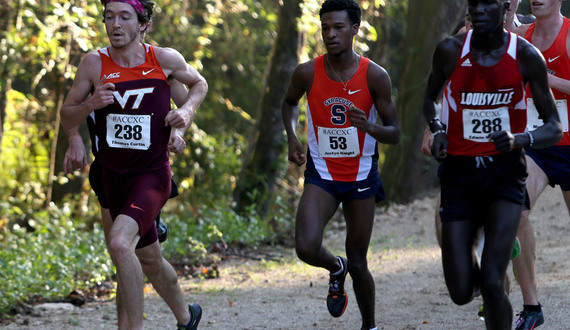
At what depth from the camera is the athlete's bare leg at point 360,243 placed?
5.81 meters

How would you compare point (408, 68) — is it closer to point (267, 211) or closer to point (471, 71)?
point (267, 211)

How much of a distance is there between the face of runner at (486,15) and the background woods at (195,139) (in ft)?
15.7

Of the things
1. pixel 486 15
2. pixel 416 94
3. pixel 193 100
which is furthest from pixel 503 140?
pixel 416 94

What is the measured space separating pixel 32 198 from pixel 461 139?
978 cm

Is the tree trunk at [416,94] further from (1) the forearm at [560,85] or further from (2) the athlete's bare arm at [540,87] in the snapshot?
(2) the athlete's bare arm at [540,87]

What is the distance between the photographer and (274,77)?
12.1 metres

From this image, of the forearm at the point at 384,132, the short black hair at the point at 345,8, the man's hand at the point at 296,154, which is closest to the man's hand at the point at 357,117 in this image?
the forearm at the point at 384,132

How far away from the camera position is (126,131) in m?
5.40

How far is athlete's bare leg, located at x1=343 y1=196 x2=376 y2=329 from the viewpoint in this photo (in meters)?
5.81

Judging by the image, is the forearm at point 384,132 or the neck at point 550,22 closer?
the forearm at point 384,132

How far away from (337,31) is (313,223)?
4.35 feet

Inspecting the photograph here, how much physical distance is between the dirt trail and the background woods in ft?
2.62

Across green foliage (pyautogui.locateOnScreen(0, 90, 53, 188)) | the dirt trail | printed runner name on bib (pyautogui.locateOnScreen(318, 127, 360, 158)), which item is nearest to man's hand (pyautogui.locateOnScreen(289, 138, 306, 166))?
printed runner name on bib (pyautogui.locateOnScreen(318, 127, 360, 158))

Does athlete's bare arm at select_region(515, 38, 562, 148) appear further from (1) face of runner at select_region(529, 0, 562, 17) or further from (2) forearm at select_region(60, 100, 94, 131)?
(2) forearm at select_region(60, 100, 94, 131)
